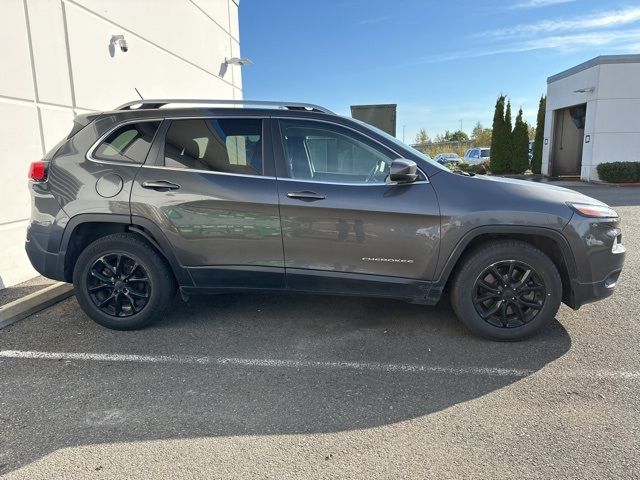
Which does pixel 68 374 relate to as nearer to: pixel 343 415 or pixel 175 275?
pixel 175 275

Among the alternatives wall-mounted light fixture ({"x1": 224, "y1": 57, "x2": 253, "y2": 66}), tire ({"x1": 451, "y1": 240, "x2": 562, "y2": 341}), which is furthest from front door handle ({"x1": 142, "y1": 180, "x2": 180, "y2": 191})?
wall-mounted light fixture ({"x1": 224, "y1": 57, "x2": 253, "y2": 66})

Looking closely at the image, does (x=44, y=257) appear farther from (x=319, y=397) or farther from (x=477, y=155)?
(x=477, y=155)

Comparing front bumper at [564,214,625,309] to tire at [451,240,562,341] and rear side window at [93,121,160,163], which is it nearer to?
tire at [451,240,562,341]

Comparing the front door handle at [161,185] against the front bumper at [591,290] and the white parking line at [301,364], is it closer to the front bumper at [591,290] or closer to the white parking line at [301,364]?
the white parking line at [301,364]

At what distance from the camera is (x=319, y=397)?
2.96 metres

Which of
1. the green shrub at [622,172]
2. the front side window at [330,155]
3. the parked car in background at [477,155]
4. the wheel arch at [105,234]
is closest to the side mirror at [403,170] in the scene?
the front side window at [330,155]

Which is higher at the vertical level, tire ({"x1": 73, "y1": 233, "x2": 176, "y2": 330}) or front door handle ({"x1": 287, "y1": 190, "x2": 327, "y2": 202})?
front door handle ({"x1": 287, "y1": 190, "x2": 327, "y2": 202})

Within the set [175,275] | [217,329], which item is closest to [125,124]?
[175,275]

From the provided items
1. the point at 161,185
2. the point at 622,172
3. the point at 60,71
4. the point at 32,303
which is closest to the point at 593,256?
the point at 161,185

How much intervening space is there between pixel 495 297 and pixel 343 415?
171 centimetres

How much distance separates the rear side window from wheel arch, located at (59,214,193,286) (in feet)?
1.75

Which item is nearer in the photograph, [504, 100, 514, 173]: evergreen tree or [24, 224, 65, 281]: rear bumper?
[24, 224, 65, 281]: rear bumper

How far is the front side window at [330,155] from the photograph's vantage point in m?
3.68

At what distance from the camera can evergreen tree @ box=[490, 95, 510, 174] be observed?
23984mm
